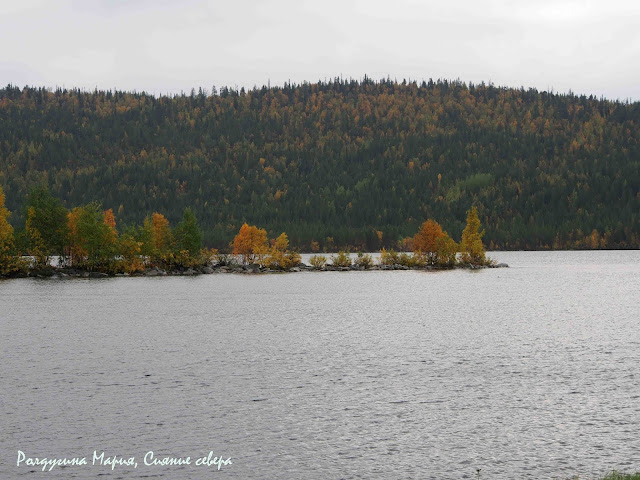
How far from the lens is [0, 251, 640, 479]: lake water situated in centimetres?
2861

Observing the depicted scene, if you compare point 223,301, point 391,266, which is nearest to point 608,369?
point 223,301

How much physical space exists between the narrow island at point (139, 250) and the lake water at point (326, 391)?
6441 centimetres

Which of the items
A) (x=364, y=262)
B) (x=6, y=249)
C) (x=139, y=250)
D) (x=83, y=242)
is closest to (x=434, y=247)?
(x=364, y=262)

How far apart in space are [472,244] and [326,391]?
153m

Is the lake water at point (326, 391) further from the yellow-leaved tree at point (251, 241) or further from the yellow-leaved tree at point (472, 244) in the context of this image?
the yellow-leaved tree at point (251, 241)

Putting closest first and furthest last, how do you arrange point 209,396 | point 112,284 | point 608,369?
point 209,396 < point 608,369 < point 112,284

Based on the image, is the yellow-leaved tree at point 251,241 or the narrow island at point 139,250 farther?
the yellow-leaved tree at point 251,241

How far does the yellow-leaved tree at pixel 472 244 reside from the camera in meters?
184

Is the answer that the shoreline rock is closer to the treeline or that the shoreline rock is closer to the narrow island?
the narrow island

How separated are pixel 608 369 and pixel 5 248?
396 ft

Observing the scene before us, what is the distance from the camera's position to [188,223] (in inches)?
6280

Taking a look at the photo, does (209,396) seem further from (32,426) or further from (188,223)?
(188,223)

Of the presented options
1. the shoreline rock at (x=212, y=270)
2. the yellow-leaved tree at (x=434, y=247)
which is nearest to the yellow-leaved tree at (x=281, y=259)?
the shoreline rock at (x=212, y=270)

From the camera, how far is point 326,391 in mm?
40531
